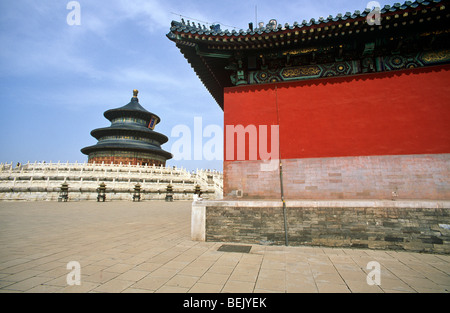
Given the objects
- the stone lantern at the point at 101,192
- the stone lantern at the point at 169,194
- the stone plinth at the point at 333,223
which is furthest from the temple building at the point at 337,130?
the stone lantern at the point at 101,192

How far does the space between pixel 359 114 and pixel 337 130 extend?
0.76 meters

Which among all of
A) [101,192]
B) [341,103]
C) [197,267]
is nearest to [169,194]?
[101,192]

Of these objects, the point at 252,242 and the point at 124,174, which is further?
the point at 124,174

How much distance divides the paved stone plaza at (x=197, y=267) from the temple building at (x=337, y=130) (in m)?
0.60

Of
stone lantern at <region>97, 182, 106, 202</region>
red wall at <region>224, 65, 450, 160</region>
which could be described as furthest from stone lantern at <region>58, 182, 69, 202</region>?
red wall at <region>224, 65, 450, 160</region>

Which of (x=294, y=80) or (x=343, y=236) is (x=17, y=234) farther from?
(x=294, y=80)

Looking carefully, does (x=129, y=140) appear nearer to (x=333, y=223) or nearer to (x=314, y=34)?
(x=314, y=34)

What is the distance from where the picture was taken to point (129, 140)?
96.1ft

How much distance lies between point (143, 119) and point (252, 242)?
32.2m

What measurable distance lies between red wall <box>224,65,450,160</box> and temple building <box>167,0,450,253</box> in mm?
28

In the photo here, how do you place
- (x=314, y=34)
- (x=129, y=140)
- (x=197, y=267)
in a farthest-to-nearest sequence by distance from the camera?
(x=129, y=140) → (x=314, y=34) → (x=197, y=267)

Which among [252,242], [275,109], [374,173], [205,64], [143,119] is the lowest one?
[252,242]
